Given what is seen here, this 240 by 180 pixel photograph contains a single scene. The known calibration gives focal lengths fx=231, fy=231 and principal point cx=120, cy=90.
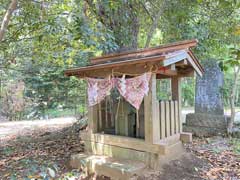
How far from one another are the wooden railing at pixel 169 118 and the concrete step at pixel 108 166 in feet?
2.30

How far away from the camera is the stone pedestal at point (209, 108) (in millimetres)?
6125

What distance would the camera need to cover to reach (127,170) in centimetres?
328

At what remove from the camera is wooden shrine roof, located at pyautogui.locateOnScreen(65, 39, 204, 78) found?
326cm

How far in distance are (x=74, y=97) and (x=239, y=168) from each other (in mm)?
5845

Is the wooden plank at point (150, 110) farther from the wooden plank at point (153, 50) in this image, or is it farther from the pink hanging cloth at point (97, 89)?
the pink hanging cloth at point (97, 89)

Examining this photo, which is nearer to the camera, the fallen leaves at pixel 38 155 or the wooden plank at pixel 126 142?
the wooden plank at pixel 126 142

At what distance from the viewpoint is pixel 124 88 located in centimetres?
364

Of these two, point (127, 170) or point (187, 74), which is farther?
point (187, 74)

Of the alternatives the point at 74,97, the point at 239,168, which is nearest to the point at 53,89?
the point at 74,97

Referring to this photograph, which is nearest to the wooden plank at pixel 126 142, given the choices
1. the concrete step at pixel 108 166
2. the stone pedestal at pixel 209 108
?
the concrete step at pixel 108 166

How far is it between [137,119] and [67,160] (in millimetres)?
1584

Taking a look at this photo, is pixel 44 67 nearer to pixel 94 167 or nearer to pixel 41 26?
pixel 41 26

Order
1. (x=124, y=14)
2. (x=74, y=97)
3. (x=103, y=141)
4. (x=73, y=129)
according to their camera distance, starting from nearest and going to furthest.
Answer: (x=103, y=141) → (x=124, y=14) → (x=73, y=129) → (x=74, y=97)

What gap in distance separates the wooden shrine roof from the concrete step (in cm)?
140
